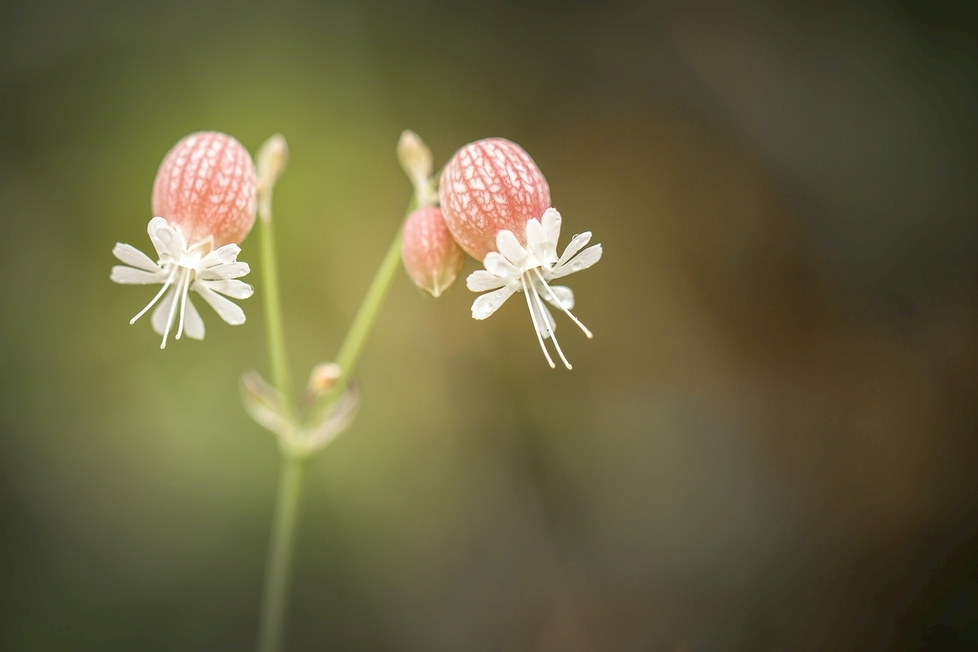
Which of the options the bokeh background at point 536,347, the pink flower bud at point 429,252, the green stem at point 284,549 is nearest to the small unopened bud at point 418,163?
the pink flower bud at point 429,252

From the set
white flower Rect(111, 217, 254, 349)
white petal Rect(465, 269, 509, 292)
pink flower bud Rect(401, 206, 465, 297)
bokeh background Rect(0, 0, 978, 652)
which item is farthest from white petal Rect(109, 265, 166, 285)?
bokeh background Rect(0, 0, 978, 652)

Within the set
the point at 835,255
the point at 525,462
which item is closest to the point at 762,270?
the point at 835,255

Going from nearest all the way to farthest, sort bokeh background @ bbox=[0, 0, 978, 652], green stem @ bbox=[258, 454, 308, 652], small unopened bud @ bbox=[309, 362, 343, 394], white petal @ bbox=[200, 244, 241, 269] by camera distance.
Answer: white petal @ bbox=[200, 244, 241, 269] → small unopened bud @ bbox=[309, 362, 343, 394] → green stem @ bbox=[258, 454, 308, 652] → bokeh background @ bbox=[0, 0, 978, 652]

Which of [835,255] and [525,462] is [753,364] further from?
[525,462]

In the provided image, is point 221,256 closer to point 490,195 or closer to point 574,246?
point 490,195

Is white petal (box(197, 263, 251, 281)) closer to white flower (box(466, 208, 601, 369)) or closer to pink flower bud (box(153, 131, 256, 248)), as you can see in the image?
pink flower bud (box(153, 131, 256, 248))

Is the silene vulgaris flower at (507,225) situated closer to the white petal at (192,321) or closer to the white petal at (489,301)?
the white petal at (489,301)
